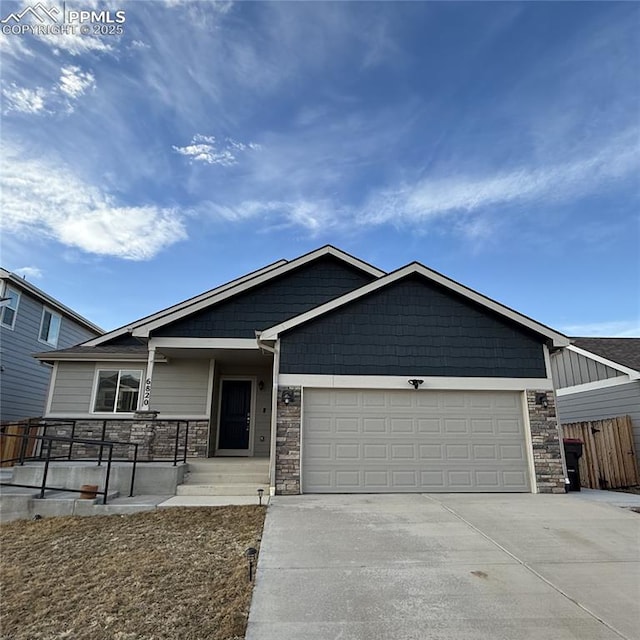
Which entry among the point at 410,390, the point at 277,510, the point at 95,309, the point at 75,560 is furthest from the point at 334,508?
the point at 95,309

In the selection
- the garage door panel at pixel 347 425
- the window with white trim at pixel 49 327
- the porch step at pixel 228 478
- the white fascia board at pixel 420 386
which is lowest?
the porch step at pixel 228 478

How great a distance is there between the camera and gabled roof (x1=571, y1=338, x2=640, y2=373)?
11.5 metres

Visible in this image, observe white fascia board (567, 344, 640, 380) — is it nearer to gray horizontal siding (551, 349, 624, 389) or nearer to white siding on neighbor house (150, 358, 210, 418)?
gray horizontal siding (551, 349, 624, 389)

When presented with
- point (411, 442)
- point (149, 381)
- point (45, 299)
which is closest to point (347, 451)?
point (411, 442)

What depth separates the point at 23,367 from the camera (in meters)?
15.0

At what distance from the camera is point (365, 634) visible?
3055 millimetres

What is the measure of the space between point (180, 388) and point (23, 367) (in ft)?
26.0

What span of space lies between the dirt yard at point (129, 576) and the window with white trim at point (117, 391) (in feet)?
16.6

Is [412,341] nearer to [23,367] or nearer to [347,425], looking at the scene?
[347,425]

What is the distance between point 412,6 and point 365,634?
1196 centimetres

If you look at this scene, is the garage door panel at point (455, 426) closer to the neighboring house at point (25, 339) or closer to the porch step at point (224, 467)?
the porch step at point (224, 467)

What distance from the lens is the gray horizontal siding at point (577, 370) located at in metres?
12.0

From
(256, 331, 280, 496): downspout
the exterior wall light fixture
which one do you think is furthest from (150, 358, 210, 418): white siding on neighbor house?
the exterior wall light fixture

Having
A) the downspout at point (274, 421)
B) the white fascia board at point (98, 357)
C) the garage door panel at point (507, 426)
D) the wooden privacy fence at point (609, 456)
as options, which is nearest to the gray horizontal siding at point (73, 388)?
the white fascia board at point (98, 357)
